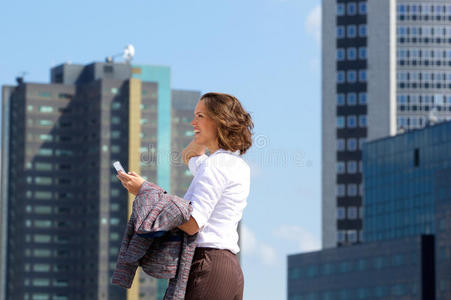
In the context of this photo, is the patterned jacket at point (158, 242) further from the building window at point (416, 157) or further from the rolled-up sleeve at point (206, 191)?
the building window at point (416, 157)

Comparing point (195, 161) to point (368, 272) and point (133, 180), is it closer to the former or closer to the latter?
point (133, 180)

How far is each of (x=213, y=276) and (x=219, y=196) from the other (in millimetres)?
500

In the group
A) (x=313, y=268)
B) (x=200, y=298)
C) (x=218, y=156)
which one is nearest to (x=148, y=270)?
(x=200, y=298)

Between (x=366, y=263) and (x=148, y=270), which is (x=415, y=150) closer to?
(x=366, y=263)

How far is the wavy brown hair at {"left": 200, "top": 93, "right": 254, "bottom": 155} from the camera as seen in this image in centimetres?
792

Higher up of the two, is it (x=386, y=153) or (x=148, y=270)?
(x=386, y=153)

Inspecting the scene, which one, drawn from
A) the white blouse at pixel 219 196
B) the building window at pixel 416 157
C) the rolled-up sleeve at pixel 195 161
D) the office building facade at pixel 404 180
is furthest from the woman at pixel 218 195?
the building window at pixel 416 157

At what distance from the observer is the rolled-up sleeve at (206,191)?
7.60m

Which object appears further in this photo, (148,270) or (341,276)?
(341,276)

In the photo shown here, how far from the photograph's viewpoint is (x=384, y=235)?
190m

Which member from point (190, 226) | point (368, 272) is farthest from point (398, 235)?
point (190, 226)

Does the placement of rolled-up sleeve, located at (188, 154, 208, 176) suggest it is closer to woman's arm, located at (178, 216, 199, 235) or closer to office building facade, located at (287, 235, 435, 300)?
woman's arm, located at (178, 216, 199, 235)

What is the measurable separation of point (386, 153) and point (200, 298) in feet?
584

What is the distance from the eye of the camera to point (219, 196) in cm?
773
